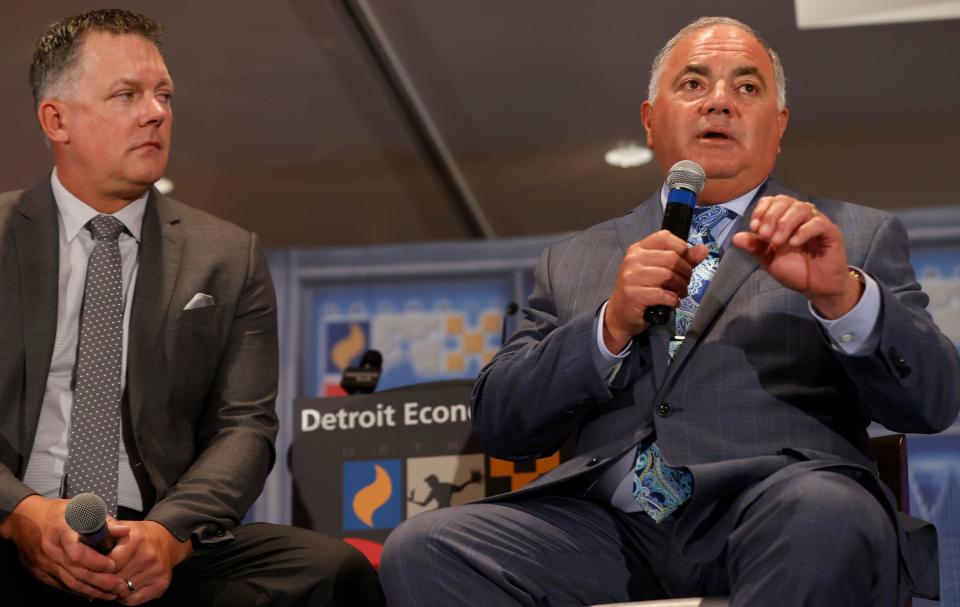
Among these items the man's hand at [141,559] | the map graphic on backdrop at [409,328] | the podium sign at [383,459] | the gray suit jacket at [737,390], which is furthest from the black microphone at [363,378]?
the map graphic on backdrop at [409,328]

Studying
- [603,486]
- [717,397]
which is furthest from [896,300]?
[603,486]

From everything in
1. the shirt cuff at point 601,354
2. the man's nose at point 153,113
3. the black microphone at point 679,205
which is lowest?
the shirt cuff at point 601,354

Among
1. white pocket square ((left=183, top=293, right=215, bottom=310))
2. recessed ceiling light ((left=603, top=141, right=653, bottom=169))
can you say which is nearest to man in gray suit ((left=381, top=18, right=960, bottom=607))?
white pocket square ((left=183, top=293, right=215, bottom=310))

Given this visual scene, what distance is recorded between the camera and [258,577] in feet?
6.57

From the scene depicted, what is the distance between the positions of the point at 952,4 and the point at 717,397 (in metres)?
2.48

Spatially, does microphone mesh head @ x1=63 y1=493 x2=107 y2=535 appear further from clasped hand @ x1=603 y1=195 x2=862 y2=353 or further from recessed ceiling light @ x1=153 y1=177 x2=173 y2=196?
recessed ceiling light @ x1=153 y1=177 x2=173 y2=196

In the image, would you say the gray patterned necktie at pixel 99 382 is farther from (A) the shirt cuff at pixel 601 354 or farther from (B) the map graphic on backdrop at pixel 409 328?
(B) the map graphic on backdrop at pixel 409 328

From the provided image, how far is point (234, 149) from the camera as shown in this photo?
4.68 meters

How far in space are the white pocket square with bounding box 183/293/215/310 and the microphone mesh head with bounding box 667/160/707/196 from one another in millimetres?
945

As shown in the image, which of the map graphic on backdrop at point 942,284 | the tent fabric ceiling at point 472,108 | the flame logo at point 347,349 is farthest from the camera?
the flame logo at point 347,349

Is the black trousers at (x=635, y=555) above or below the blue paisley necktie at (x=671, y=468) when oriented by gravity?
below

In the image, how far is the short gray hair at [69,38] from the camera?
2381 millimetres

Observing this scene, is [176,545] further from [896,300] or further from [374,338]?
[374,338]

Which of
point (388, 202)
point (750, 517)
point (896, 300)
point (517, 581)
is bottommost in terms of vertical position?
point (517, 581)
